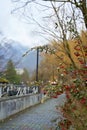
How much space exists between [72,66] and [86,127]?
178 centimetres

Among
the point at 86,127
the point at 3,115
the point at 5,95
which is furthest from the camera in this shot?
the point at 5,95

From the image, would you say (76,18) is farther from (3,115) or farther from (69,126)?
(3,115)

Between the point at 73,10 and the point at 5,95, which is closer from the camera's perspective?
the point at 73,10

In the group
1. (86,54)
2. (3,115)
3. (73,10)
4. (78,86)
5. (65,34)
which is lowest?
(3,115)

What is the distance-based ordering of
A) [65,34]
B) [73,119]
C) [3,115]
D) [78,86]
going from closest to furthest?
[73,119], [78,86], [65,34], [3,115]

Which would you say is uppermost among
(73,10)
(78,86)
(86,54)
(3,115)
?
(73,10)

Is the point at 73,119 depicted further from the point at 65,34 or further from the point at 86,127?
the point at 65,34

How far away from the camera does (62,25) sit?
7.43 m

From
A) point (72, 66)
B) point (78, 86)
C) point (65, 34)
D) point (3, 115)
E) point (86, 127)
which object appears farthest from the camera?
point (3, 115)

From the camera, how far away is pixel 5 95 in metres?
21.0

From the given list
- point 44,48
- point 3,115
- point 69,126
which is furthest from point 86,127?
point 3,115

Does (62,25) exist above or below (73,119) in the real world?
above

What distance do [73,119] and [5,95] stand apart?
1563cm

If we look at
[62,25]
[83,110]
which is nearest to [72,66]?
[62,25]
